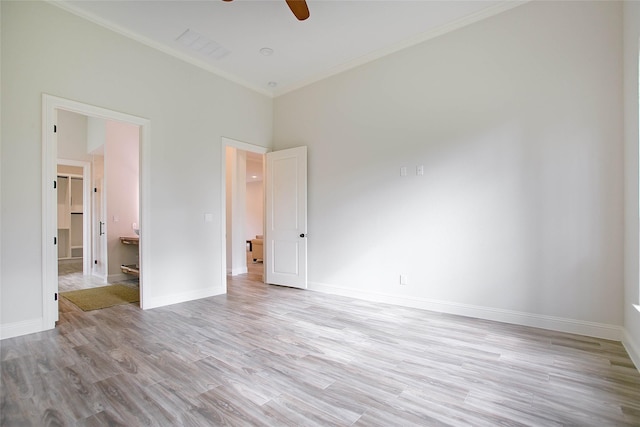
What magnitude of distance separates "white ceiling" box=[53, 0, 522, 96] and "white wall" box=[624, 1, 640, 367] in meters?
1.19

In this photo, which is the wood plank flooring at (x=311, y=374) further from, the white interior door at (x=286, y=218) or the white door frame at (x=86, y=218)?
the white door frame at (x=86, y=218)

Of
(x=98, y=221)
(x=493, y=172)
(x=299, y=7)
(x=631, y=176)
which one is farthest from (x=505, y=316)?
(x=98, y=221)

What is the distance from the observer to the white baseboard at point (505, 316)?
2891 millimetres

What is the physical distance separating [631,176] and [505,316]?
176 centimetres

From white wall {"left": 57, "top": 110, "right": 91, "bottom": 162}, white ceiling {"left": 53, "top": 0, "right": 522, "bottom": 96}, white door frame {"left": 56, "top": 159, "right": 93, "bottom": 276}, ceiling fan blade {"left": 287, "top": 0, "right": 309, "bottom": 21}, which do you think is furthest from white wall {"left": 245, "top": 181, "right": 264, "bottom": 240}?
ceiling fan blade {"left": 287, "top": 0, "right": 309, "bottom": 21}

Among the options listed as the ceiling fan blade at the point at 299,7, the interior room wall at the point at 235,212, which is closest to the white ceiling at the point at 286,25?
the ceiling fan blade at the point at 299,7

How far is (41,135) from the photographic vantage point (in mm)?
3148

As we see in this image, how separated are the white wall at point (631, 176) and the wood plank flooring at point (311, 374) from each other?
0.96 ft

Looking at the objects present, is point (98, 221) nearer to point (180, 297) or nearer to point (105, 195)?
point (105, 195)

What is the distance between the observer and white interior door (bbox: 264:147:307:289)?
5.05m

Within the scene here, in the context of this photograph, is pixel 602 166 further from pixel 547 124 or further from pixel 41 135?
pixel 41 135

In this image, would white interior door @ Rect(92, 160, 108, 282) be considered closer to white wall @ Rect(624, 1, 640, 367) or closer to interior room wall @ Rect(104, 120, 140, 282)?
interior room wall @ Rect(104, 120, 140, 282)

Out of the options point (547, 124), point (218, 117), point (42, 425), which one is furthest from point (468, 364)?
point (218, 117)

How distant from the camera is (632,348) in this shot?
8.20 feet
